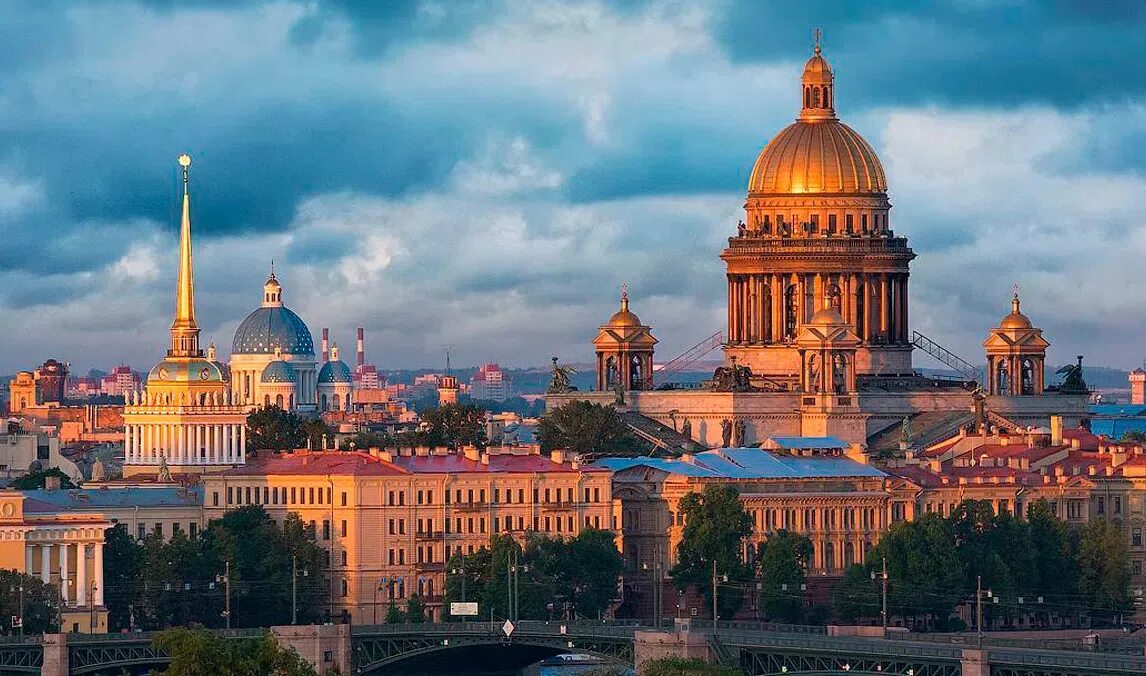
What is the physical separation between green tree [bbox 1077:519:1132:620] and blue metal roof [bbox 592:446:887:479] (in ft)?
31.5

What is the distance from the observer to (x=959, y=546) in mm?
181875

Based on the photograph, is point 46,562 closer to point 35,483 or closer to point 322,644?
point 322,644

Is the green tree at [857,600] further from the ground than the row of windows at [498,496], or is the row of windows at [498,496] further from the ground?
the row of windows at [498,496]

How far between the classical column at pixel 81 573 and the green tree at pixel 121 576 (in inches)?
31.4

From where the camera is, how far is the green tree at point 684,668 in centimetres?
13900

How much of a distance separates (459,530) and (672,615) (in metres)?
8.20

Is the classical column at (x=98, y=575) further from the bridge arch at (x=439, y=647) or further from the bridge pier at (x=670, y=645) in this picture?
the bridge pier at (x=670, y=645)

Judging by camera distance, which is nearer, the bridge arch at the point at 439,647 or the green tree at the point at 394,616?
the bridge arch at the point at 439,647

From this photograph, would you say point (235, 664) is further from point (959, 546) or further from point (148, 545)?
point (959, 546)

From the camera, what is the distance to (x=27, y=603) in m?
164

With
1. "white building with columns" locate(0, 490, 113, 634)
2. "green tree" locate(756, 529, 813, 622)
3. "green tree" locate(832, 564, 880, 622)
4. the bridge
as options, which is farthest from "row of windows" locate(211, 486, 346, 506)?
the bridge

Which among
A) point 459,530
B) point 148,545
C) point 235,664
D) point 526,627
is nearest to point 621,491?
point 459,530

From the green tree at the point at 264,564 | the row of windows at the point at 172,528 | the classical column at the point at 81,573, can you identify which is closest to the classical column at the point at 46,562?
the classical column at the point at 81,573

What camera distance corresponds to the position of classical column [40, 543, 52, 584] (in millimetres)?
171250
